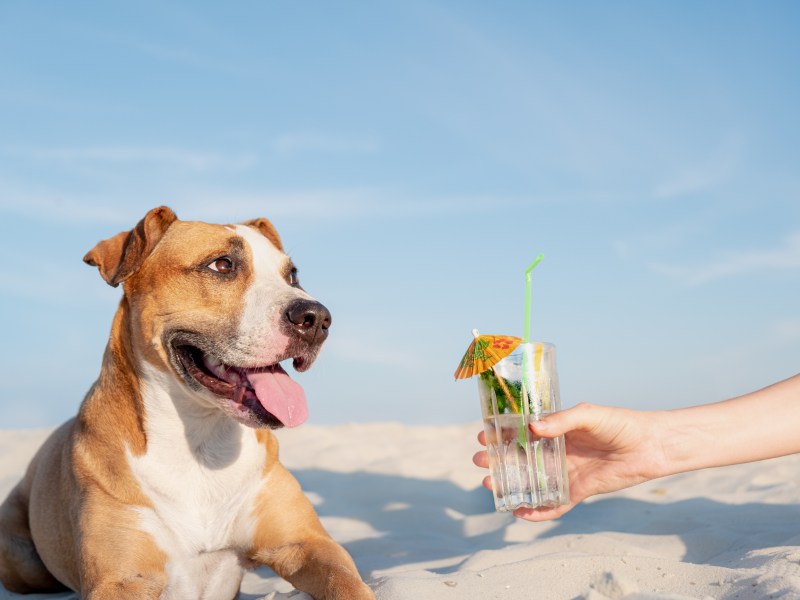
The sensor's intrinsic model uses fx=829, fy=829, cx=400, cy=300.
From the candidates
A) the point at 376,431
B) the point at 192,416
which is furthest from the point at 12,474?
the point at 192,416

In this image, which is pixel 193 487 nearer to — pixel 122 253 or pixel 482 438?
pixel 122 253

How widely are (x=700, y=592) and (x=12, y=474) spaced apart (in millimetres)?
7017

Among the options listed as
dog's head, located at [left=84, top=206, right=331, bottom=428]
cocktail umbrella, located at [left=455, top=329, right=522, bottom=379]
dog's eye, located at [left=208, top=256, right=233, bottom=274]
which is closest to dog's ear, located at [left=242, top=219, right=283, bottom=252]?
dog's head, located at [left=84, top=206, right=331, bottom=428]

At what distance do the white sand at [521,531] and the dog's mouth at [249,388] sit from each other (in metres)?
0.84

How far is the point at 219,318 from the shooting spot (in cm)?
391

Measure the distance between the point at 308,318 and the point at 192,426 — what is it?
2.73 ft

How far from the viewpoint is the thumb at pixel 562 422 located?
343 cm

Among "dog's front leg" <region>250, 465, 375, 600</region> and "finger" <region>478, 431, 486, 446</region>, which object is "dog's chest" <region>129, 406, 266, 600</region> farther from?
"finger" <region>478, 431, 486, 446</region>

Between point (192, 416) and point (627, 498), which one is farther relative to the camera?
point (627, 498)

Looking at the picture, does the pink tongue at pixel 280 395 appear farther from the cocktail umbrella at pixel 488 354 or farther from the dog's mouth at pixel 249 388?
the cocktail umbrella at pixel 488 354

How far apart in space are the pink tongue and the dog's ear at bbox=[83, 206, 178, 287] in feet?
2.63

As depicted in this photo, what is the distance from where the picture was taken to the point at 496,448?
362 cm

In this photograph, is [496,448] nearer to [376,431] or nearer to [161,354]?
[161,354]

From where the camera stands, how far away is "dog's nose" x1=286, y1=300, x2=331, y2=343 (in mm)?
3840
